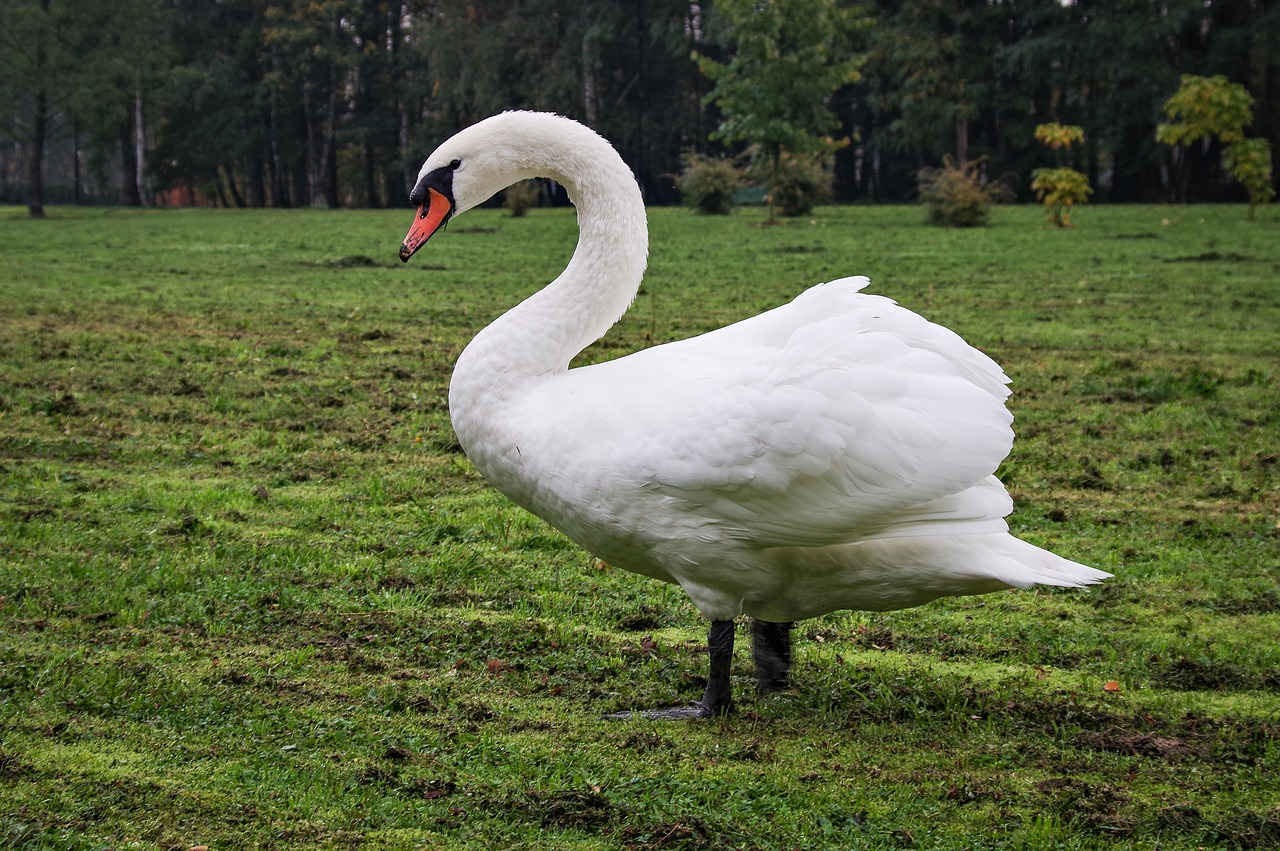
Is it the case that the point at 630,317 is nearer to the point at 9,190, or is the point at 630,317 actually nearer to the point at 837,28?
the point at 837,28

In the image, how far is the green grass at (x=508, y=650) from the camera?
3.54 m

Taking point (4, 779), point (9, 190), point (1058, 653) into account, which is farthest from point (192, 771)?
point (9, 190)

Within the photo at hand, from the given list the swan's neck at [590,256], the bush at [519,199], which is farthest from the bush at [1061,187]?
the swan's neck at [590,256]

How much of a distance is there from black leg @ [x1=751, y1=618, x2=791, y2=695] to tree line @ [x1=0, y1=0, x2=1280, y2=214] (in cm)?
2851

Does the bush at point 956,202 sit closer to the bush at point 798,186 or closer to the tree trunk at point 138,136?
the bush at point 798,186

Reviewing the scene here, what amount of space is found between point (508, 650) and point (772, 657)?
1.01 m

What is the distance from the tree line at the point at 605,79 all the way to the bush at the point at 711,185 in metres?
1.72

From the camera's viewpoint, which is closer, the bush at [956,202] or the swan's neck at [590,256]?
the swan's neck at [590,256]

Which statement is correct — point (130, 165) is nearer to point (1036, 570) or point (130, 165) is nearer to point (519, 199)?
point (519, 199)

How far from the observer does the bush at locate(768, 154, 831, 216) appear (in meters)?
35.0

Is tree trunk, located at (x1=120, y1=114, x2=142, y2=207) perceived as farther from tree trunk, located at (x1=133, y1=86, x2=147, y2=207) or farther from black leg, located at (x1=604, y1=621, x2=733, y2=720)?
black leg, located at (x1=604, y1=621, x2=733, y2=720)

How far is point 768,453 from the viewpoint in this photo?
3.76 meters

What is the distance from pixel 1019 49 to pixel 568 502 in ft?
144

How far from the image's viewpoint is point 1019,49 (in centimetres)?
4394
